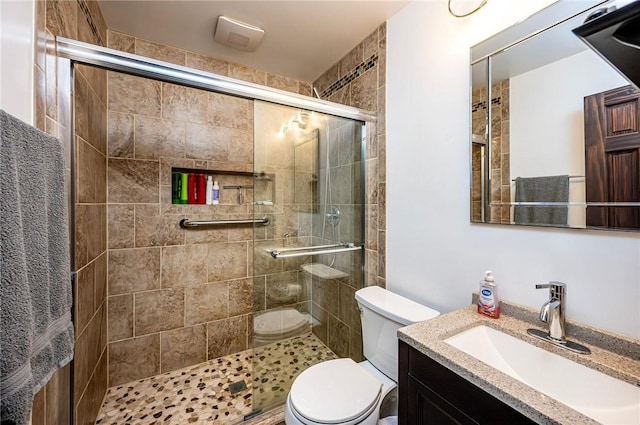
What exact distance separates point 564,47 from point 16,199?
169 centimetres

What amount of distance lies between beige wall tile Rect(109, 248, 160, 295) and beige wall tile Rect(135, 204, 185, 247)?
74 mm

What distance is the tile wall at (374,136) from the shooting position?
1668 millimetres

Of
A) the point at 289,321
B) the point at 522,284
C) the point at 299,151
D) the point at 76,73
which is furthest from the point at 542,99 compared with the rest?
the point at 76,73

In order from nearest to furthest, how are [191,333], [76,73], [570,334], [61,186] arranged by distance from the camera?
[61,186], [570,334], [76,73], [191,333]

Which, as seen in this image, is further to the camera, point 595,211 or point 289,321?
point 289,321

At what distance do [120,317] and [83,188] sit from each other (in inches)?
41.0

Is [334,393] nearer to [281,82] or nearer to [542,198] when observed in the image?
[542,198]

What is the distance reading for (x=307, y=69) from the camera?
2221 millimetres

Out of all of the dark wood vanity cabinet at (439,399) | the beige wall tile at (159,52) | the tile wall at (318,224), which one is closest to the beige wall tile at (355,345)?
the tile wall at (318,224)

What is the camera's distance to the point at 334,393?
114cm

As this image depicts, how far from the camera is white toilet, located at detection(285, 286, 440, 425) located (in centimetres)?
104

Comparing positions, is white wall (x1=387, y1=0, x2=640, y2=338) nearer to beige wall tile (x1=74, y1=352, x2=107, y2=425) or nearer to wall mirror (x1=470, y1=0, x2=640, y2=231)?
wall mirror (x1=470, y1=0, x2=640, y2=231)

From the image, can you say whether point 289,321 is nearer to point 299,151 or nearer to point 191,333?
point 191,333

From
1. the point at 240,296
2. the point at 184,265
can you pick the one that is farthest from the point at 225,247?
the point at 240,296
